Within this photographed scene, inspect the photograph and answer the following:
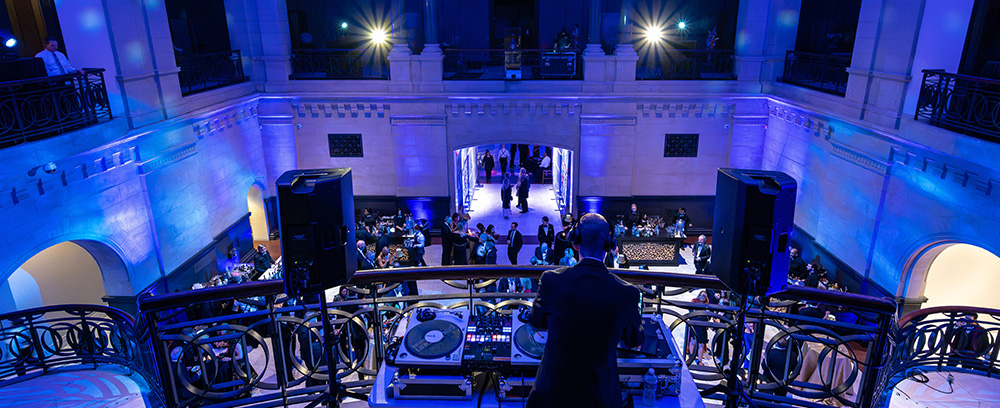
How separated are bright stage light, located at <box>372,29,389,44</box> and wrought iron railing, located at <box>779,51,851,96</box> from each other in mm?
9164

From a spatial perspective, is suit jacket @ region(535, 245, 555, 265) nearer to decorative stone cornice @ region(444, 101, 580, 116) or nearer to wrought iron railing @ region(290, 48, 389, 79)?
decorative stone cornice @ region(444, 101, 580, 116)

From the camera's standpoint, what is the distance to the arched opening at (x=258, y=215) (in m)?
13.6

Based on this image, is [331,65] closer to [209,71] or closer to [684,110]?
[209,71]

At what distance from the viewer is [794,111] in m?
11.3

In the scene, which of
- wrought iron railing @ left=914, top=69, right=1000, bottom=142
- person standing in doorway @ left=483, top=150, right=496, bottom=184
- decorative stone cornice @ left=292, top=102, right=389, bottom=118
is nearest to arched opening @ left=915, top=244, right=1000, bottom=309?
wrought iron railing @ left=914, top=69, right=1000, bottom=142

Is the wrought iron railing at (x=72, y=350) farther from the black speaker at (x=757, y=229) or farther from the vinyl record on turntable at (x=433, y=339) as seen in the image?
the black speaker at (x=757, y=229)

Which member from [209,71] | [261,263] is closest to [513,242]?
[261,263]

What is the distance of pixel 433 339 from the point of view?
3.02 m

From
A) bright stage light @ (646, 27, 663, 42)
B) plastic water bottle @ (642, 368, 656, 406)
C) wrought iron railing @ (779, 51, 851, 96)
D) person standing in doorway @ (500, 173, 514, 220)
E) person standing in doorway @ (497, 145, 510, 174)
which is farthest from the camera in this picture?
person standing in doorway @ (497, 145, 510, 174)

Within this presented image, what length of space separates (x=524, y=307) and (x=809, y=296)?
156 cm

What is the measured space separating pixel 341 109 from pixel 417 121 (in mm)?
1750

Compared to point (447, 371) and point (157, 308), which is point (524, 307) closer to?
point (447, 371)

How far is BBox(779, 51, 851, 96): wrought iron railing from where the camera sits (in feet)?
34.2

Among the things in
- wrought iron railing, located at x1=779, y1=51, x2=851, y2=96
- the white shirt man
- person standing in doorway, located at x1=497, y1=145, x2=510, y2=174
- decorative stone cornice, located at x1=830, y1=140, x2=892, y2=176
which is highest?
the white shirt man
